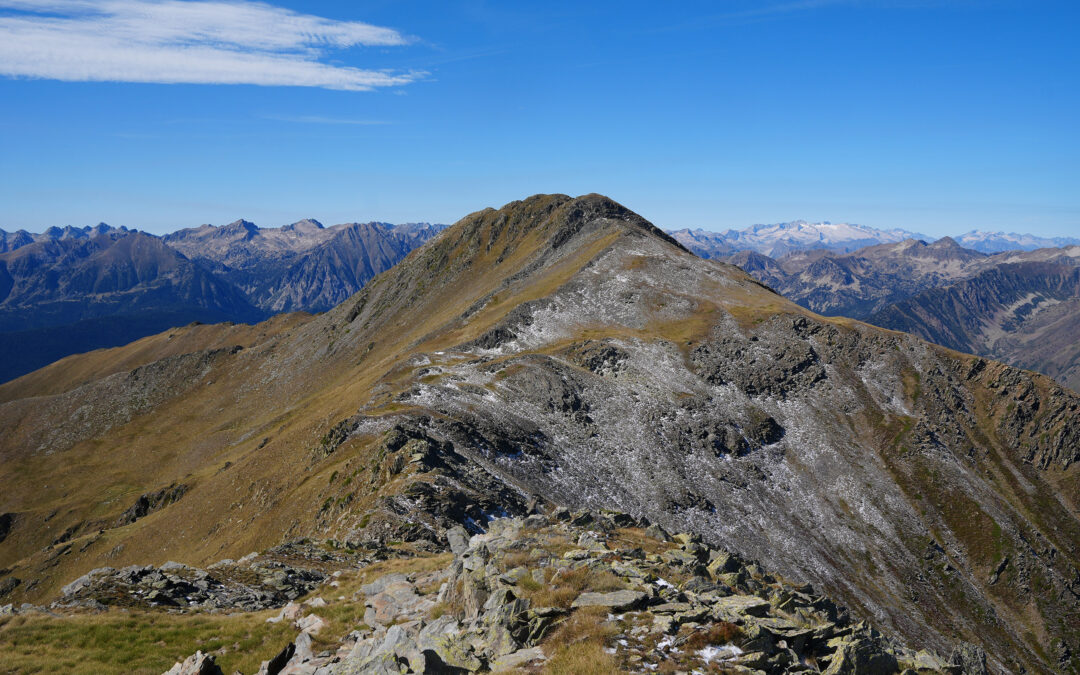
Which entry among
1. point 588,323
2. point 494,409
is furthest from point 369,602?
point 588,323

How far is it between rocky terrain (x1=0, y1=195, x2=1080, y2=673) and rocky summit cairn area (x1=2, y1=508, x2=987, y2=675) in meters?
3.81

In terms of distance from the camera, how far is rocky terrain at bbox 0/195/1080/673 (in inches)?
2320

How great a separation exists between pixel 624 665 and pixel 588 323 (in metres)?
97.9

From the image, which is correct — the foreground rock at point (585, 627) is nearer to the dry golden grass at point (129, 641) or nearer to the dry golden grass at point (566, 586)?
the dry golden grass at point (566, 586)

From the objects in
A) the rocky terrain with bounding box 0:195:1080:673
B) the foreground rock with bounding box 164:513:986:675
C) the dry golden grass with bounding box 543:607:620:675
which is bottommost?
the rocky terrain with bounding box 0:195:1080:673

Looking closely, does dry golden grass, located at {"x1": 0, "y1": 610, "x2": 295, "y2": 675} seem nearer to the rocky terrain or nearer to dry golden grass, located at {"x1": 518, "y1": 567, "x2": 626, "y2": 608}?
dry golden grass, located at {"x1": 518, "y1": 567, "x2": 626, "y2": 608}

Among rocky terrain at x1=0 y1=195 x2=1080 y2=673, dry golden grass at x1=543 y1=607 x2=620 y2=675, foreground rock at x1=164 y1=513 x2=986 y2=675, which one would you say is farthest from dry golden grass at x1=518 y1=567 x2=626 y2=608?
rocky terrain at x1=0 y1=195 x2=1080 y2=673

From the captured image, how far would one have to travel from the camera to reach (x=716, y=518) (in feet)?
238

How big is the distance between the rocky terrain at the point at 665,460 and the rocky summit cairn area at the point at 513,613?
12.5ft

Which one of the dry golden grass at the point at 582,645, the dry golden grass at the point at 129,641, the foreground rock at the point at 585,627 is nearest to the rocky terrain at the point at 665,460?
the foreground rock at the point at 585,627

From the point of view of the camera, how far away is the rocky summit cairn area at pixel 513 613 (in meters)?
16.2

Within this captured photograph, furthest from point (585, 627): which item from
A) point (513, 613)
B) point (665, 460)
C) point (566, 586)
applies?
point (665, 460)

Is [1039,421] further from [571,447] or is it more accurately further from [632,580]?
[632,580]

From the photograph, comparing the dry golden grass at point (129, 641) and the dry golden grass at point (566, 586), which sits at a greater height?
the dry golden grass at point (566, 586)
